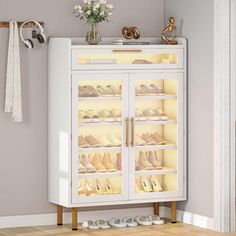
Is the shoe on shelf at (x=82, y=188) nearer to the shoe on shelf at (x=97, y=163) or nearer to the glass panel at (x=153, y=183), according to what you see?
the shoe on shelf at (x=97, y=163)

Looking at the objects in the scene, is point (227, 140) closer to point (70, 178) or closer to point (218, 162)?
point (218, 162)

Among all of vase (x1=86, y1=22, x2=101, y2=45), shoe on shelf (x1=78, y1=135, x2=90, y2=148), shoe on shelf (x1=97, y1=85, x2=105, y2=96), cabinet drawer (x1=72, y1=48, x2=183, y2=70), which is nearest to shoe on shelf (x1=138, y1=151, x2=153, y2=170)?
shoe on shelf (x1=78, y1=135, x2=90, y2=148)

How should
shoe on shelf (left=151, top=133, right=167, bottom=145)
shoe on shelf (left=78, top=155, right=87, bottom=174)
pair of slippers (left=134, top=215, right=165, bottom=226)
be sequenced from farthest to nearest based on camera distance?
1. shoe on shelf (left=151, top=133, right=167, bottom=145)
2. pair of slippers (left=134, top=215, right=165, bottom=226)
3. shoe on shelf (left=78, top=155, right=87, bottom=174)

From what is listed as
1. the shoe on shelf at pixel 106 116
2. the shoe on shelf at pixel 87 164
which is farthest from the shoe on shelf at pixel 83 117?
the shoe on shelf at pixel 87 164

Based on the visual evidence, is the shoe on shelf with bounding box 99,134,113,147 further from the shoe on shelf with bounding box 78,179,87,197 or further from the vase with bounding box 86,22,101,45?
the vase with bounding box 86,22,101,45

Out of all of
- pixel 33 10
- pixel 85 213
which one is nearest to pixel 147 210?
pixel 85 213

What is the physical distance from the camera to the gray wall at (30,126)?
7508 mm

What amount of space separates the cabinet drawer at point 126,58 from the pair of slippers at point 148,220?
4.74 feet

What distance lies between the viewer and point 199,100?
7.51 m

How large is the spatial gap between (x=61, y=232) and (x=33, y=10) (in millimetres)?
2087

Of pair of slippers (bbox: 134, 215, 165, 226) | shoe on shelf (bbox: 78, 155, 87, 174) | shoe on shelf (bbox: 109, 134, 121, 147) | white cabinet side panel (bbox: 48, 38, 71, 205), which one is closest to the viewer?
white cabinet side panel (bbox: 48, 38, 71, 205)

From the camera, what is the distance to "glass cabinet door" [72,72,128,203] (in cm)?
738

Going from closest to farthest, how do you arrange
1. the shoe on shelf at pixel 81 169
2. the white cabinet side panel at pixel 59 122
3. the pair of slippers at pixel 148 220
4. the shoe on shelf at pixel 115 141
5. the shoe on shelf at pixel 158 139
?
the white cabinet side panel at pixel 59 122 → the shoe on shelf at pixel 81 169 → the shoe on shelf at pixel 115 141 → the pair of slippers at pixel 148 220 → the shoe on shelf at pixel 158 139

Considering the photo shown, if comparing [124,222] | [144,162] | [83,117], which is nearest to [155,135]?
[144,162]
